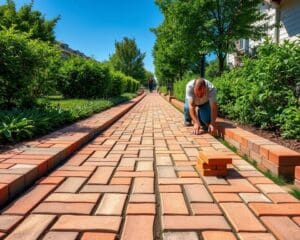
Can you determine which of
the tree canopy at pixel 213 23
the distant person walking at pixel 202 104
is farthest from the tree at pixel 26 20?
the distant person walking at pixel 202 104

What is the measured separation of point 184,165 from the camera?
386cm

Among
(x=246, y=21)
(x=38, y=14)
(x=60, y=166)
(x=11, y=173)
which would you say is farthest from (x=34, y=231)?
(x=38, y=14)

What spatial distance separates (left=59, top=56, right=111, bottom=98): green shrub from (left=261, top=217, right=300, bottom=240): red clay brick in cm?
1097

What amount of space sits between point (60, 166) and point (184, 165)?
56.0 inches

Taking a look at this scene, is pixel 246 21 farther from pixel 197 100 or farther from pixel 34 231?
pixel 34 231

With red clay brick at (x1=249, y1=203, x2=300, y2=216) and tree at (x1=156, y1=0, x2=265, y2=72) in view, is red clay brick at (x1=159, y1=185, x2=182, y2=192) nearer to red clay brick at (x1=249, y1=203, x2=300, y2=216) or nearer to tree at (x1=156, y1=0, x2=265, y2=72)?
red clay brick at (x1=249, y1=203, x2=300, y2=216)

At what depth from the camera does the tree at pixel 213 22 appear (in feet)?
34.5

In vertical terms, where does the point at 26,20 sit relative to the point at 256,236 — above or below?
above

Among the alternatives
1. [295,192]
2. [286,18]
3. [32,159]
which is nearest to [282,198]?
[295,192]

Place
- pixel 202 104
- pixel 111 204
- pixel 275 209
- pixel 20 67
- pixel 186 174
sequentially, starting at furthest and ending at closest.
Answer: pixel 20 67, pixel 202 104, pixel 186 174, pixel 111 204, pixel 275 209

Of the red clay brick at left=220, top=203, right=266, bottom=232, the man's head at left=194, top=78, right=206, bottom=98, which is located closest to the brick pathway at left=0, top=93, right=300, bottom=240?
the red clay brick at left=220, top=203, right=266, bottom=232

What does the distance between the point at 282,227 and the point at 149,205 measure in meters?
0.97

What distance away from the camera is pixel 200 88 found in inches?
234

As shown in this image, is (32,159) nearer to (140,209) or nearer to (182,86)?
(140,209)
